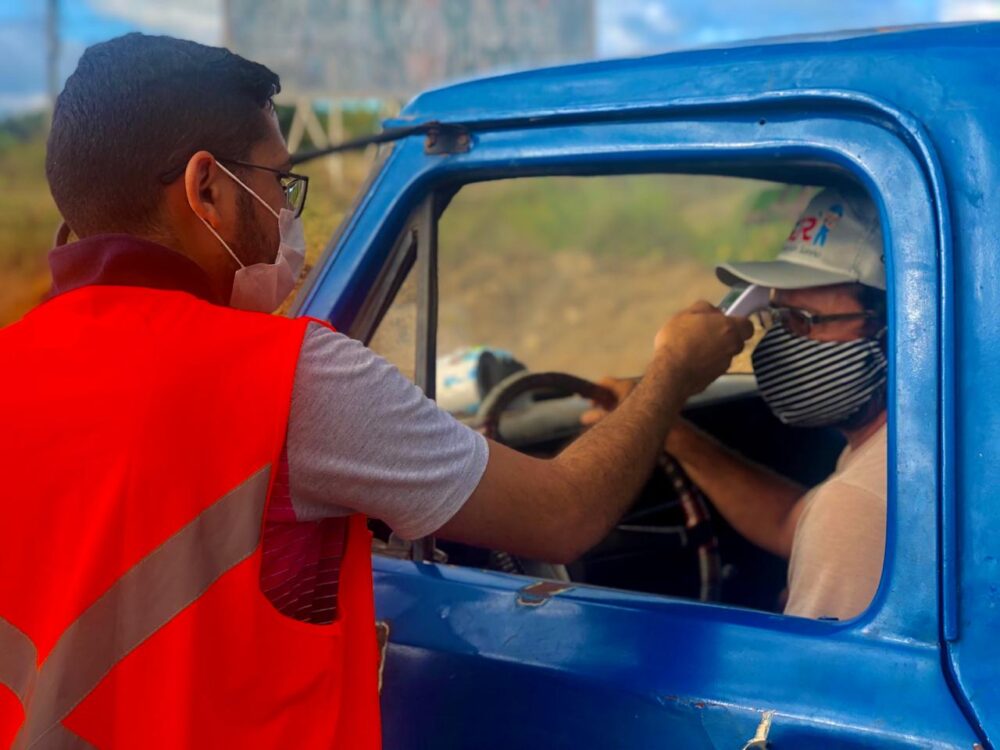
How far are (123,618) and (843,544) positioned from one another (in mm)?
1011

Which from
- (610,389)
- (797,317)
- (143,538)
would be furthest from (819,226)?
(143,538)

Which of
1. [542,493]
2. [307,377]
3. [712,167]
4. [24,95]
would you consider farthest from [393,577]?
[24,95]

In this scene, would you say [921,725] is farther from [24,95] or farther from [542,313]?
[24,95]

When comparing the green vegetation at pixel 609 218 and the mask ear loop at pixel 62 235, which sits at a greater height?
the mask ear loop at pixel 62 235

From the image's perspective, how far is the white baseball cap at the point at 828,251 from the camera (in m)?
2.09

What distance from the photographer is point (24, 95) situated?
1909 cm

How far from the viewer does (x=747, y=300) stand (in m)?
2.31

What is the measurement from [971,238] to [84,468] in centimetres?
103

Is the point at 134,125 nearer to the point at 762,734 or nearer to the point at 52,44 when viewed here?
the point at 762,734

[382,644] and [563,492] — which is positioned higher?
[563,492]

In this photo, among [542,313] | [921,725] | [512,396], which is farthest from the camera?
[542,313]

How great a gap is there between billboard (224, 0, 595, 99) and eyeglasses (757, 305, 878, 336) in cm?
1597

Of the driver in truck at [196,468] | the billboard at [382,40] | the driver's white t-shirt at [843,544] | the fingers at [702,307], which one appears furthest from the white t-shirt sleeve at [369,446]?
the billboard at [382,40]

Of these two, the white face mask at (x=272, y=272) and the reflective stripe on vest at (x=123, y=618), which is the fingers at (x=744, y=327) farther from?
the reflective stripe on vest at (x=123, y=618)
